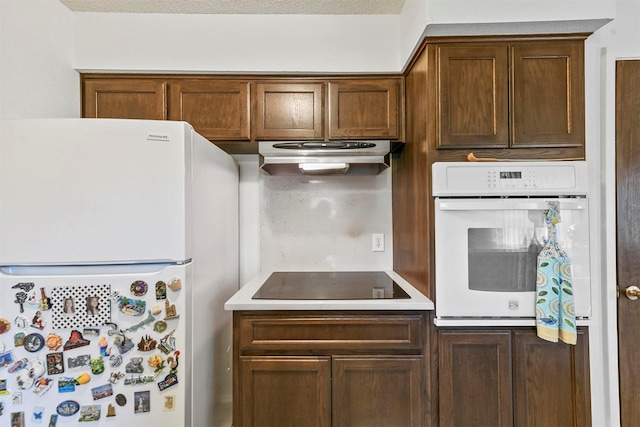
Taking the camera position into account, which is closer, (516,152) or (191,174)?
(191,174)

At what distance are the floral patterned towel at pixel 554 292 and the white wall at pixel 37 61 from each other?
7.71 ft

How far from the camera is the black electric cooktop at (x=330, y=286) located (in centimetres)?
143

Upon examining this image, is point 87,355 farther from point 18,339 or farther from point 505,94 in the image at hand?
point 505,94

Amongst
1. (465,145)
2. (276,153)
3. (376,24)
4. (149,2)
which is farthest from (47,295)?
(376,24)

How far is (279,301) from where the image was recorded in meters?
1.34

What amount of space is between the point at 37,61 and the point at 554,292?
2.54 metres

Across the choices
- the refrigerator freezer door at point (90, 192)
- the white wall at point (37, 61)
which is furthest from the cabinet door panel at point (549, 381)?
the white wall at point (37, 61)

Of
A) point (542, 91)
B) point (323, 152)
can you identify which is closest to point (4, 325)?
point (323, 152)

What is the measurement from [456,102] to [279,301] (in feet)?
3.90

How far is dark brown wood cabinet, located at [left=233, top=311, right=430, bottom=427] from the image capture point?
1302 mm

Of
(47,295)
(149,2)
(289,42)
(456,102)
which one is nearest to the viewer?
(47,295)

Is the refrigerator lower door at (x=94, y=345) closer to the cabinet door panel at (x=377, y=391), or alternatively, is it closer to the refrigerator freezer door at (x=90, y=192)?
the refrigerator freezer door at (x=90, y=192)

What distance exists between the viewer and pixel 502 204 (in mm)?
1305

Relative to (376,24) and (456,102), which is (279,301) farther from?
(376,24)
